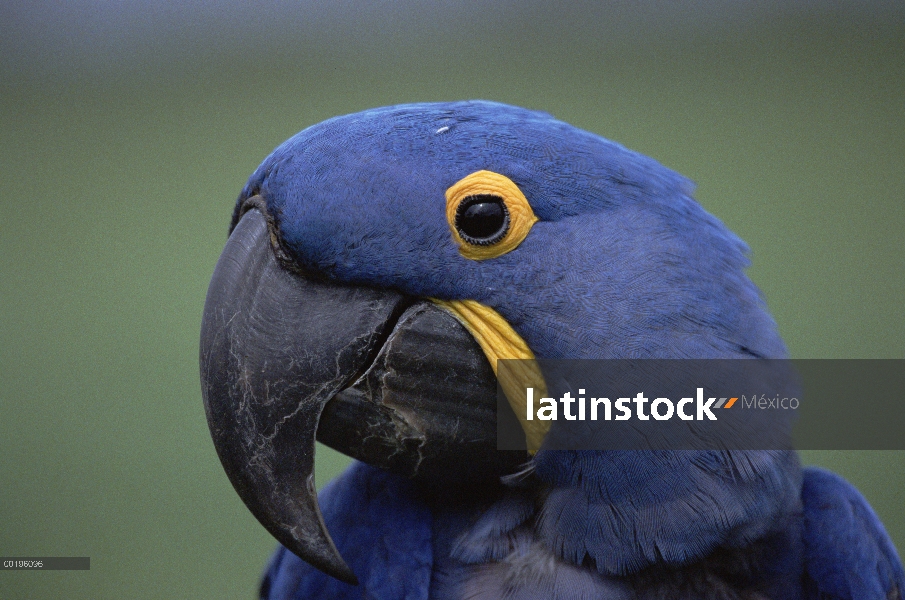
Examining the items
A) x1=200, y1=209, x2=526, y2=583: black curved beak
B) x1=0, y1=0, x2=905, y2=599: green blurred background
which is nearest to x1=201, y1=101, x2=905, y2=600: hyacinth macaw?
x1=200, y1=209, x2=526, y2=583: black curved beak

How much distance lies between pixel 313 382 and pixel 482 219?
315 millimetres

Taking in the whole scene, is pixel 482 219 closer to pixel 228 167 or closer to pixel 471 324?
pixel 471 324

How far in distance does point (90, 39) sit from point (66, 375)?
1.73m

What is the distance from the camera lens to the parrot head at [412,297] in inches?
39.0

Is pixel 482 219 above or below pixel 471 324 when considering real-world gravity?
above

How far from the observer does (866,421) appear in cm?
249

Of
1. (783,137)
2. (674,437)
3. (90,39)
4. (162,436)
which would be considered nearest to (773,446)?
(674,437)

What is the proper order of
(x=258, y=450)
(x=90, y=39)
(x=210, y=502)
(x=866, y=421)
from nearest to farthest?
(x=258, y=450) < (x=866, y=421) < (x=210, y=502) < (x=90, y=39)

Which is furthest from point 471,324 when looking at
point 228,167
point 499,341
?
point 228,167

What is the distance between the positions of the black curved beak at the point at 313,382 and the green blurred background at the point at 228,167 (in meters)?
2.45

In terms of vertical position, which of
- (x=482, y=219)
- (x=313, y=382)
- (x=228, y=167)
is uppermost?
(x=228, y=167)

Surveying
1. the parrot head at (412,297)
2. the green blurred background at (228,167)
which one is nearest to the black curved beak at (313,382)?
the parrot head at (412,297)

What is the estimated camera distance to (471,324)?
3.34 feet

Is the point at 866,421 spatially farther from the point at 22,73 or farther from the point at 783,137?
the point at 22,73
